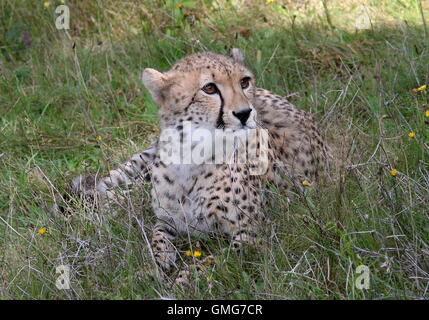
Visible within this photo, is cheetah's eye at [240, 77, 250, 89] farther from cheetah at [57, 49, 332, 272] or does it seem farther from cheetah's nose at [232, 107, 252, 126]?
cheetah's nose at [232, 107, 252, 126]

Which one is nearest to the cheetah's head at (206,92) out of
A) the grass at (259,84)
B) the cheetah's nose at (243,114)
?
the cheetah's nose at (243,114)

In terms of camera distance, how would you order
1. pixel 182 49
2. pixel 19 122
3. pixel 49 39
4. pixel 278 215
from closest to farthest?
A: pixel 278 215 < pixel 19 122 < pixel 182 49 < pixel 49 39

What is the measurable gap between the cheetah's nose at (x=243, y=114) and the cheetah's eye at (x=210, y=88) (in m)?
0.16

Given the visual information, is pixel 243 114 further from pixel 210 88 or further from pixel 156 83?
pixel 156 83

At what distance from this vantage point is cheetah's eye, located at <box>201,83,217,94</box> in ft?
10.6

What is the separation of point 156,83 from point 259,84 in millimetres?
1372

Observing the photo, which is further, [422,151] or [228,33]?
[228,33]

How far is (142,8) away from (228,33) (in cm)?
63

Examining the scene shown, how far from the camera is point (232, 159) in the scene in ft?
11.1

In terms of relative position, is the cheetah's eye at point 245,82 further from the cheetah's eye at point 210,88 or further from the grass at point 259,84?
the grass at point 259,84

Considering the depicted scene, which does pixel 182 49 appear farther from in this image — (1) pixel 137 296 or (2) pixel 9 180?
(1) pixel 137 296

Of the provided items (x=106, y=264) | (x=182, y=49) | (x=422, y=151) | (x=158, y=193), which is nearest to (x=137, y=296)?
(x=106, y=264)

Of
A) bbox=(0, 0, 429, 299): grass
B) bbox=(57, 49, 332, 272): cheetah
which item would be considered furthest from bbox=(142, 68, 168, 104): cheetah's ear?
bbox=(0, 0, 429, 299): grass

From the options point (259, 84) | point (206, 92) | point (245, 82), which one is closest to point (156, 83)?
point (206, 92)
